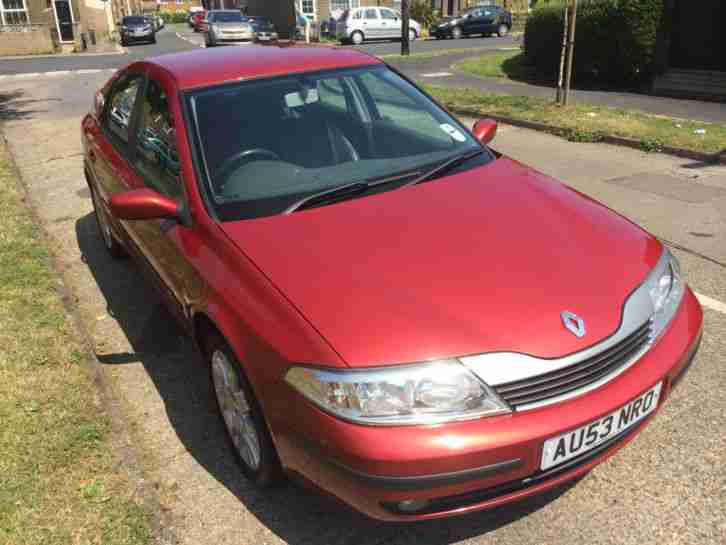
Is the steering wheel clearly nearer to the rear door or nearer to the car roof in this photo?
the car roof

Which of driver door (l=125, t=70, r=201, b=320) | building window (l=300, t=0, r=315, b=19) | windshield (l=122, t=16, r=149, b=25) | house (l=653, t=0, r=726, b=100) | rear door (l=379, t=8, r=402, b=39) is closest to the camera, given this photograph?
driver door (l=125, t=70, r=201, b=320)

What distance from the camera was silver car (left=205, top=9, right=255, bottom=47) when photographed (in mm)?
30016

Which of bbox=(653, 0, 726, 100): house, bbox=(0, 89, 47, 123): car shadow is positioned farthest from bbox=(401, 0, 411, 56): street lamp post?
bbox=(0, 89, 47, 123): car shadow

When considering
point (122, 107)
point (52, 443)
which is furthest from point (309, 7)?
point (52, 443)

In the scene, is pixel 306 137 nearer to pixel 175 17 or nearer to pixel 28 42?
pixel 28 42

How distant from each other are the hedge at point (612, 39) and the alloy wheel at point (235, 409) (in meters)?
13.0

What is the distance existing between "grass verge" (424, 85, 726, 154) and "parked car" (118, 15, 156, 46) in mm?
30017

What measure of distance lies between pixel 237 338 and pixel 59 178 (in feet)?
22.0

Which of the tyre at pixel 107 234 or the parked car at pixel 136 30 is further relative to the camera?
the parked car at pixel 136 30

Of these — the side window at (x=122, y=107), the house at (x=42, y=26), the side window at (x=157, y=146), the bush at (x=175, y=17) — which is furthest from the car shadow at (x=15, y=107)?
the bush at (x=175, y=17)

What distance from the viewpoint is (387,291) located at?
7.76 feet

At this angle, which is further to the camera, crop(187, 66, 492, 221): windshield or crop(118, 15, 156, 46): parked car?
crop(118, 15, 156, 46): parked car

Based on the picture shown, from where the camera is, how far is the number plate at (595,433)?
214 centimetres

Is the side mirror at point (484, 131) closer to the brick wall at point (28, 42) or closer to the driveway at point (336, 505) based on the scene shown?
the driveway at point (336, 505)
